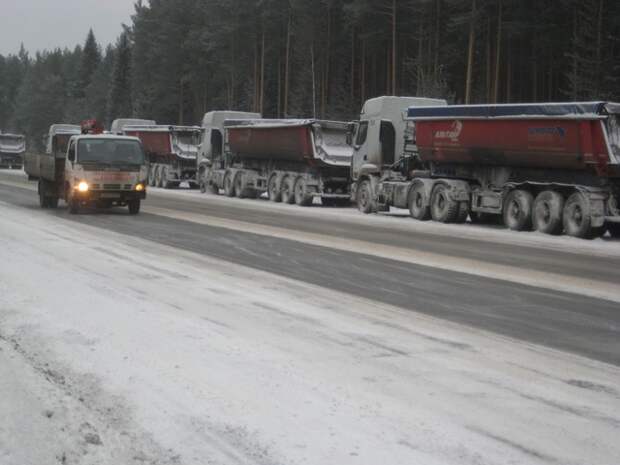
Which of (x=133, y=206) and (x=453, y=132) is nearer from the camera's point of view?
(x=133, y=206)

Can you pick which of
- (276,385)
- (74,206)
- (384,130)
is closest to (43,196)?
(74,206)

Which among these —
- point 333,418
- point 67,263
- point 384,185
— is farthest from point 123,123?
point 333,418

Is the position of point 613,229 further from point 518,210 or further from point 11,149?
point 11,149

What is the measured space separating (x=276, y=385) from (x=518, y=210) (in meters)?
16.4

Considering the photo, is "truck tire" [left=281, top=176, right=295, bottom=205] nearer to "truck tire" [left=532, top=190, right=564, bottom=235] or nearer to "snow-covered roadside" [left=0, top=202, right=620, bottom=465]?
"truck tire" [left=532, top=190, right=564, bottom=235]

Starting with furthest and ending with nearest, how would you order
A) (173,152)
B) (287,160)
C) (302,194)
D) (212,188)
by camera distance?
(173,152)
(212,188)
(287,160)
(302,194)

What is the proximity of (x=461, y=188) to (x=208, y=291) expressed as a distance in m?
14.9

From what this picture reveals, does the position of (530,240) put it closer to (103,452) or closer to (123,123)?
(103,452)

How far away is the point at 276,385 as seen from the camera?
5.96m

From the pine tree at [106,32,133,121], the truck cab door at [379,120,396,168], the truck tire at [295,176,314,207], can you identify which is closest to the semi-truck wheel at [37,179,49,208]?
the truck tire at [295,176,314,207]

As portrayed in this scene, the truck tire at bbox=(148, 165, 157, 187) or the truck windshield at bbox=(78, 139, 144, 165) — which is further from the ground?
the truck windshield at bbox=(78, 139, 144, 165)

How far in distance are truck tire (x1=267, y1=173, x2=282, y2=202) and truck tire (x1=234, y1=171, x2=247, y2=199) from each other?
244 cm

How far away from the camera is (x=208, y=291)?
32.4ft

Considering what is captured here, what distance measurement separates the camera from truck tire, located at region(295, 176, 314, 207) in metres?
30.4
